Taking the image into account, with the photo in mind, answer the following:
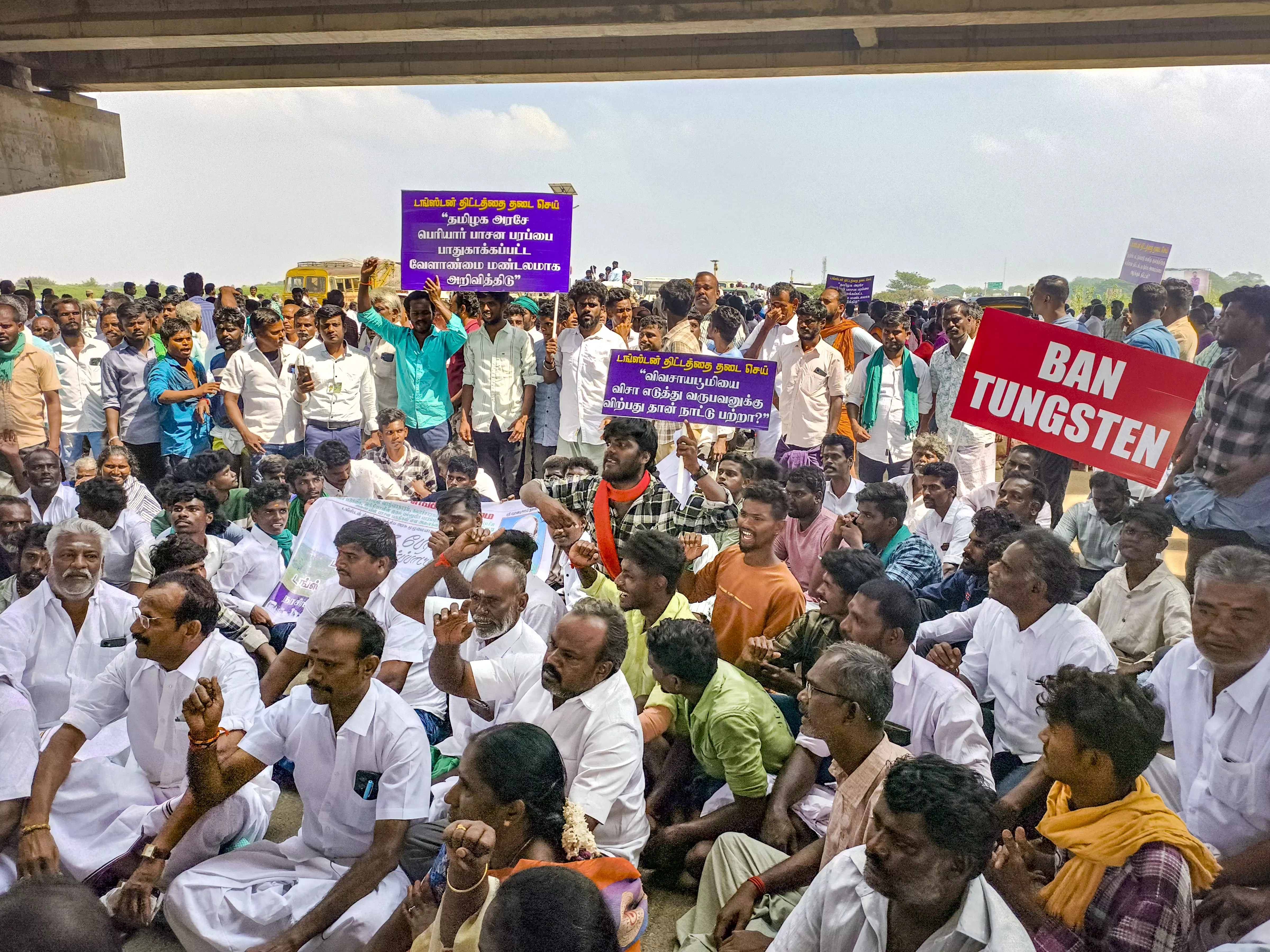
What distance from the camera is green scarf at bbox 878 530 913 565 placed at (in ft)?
18.1

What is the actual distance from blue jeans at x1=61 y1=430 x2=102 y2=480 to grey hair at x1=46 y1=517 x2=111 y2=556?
487 centimetres

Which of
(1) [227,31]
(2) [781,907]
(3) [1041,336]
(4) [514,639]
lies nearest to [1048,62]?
(3) [1041,336]

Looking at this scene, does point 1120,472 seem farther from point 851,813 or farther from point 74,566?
point 74,566

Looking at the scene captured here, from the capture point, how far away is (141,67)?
11.8 metres

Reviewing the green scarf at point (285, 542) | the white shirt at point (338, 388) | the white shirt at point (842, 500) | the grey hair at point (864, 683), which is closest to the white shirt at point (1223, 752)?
the grey hair at point (864, 683)

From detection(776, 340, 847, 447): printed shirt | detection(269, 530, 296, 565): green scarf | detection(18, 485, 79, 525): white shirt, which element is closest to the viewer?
detection(269, 530, 296, 565): green scarf

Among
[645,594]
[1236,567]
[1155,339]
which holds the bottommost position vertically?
[645,594]

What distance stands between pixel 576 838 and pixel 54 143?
469 inches

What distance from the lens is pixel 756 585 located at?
4785 millimetres

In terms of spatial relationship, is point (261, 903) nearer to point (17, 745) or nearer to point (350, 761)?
point (350, 761)

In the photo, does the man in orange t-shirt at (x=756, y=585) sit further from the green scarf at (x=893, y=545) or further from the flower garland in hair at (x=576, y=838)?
the flower garland in hair at (x=576, y=838)

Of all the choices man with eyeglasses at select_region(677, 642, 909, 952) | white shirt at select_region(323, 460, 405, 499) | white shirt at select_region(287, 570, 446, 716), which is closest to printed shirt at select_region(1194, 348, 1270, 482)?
man with eyeglasses at select_region(677, 642, 909, 952)

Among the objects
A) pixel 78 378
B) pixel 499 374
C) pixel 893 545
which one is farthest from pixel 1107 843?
pixel 78 378

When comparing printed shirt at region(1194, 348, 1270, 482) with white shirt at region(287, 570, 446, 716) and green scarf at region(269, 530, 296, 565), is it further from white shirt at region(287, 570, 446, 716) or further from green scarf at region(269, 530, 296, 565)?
green scarf at region(269, 530, 296, 565)
